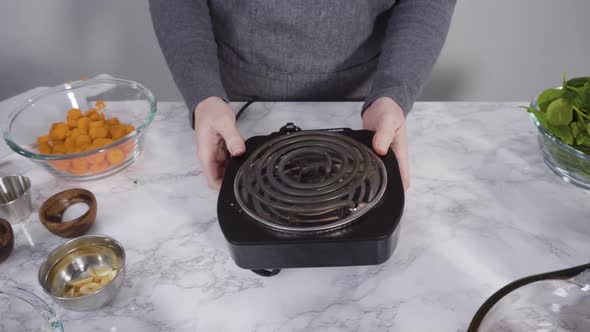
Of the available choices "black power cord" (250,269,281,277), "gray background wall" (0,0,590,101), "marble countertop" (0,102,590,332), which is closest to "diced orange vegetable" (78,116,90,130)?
"marble countertop" (0,102,590,332)

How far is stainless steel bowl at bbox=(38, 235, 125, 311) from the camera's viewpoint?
65 centimetres

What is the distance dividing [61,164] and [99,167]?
7cm

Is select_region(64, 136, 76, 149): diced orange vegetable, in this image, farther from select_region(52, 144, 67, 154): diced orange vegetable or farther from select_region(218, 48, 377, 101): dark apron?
select_region(218, 48, 377, 101): dark apron

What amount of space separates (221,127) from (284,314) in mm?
342

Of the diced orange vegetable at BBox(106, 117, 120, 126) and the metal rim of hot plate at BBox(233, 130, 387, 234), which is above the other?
the metal rim of hot plate at BBox(233, 130, 387, 234)

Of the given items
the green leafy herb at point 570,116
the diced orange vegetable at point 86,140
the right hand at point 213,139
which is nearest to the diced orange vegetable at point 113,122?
the diced orange vegetable at point 86,140

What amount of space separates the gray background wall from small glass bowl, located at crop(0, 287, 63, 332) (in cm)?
143

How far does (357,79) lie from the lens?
1179 mm

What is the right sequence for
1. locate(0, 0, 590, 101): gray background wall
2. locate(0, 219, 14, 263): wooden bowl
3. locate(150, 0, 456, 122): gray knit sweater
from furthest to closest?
locate(0, 0, 590, 101): gray background wall < locate(150, 0, 456, 122): gray knit sweater < locate(0, 219, 14, 263): wooden bowl

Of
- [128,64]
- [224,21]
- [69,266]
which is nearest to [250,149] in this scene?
[69,266]

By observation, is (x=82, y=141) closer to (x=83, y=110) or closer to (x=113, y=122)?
(x=113, y=122)

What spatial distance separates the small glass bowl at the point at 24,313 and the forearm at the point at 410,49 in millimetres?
641

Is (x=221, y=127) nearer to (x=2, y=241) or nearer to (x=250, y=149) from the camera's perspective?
(x=250, y=149)

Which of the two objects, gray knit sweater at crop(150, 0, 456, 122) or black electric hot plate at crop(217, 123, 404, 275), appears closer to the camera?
black electric hot plate at crop(217, 123, 404, 275)
